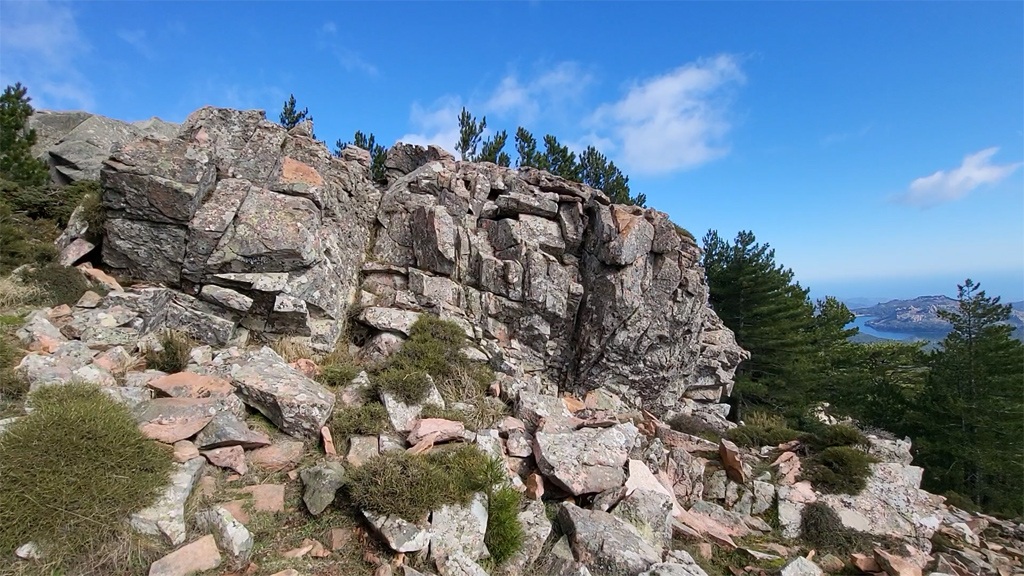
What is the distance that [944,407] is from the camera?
20016 mm

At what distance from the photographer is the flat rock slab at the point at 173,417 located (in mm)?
5617

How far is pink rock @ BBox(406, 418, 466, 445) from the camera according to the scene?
23.6 ft

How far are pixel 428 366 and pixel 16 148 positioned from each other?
69.3 feet

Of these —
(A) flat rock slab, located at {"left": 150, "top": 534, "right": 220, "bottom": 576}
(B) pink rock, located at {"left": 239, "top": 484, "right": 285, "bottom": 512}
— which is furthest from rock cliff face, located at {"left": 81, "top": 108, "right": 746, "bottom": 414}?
(A) flat rock slab, located at {"left": 150, "top": 534, "right": 220, "bottom": 576}

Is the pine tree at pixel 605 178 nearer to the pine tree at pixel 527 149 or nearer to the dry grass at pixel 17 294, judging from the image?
the pine tree at pixel 527 149

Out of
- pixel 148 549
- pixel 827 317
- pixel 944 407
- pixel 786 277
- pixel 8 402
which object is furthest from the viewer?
pixel 827 317

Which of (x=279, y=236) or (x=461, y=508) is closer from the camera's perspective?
(x=461, y=508)

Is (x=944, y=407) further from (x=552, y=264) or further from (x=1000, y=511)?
(x=552, y=264)

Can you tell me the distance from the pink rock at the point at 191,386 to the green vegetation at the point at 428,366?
2.68 m

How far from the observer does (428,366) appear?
10.0 metres

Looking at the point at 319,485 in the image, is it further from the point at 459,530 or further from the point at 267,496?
the point at 459,530

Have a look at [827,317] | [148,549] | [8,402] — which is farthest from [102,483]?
[827,317]

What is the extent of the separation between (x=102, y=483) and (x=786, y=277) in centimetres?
3365

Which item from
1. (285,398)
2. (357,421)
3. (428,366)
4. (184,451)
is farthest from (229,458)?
(428,366)
